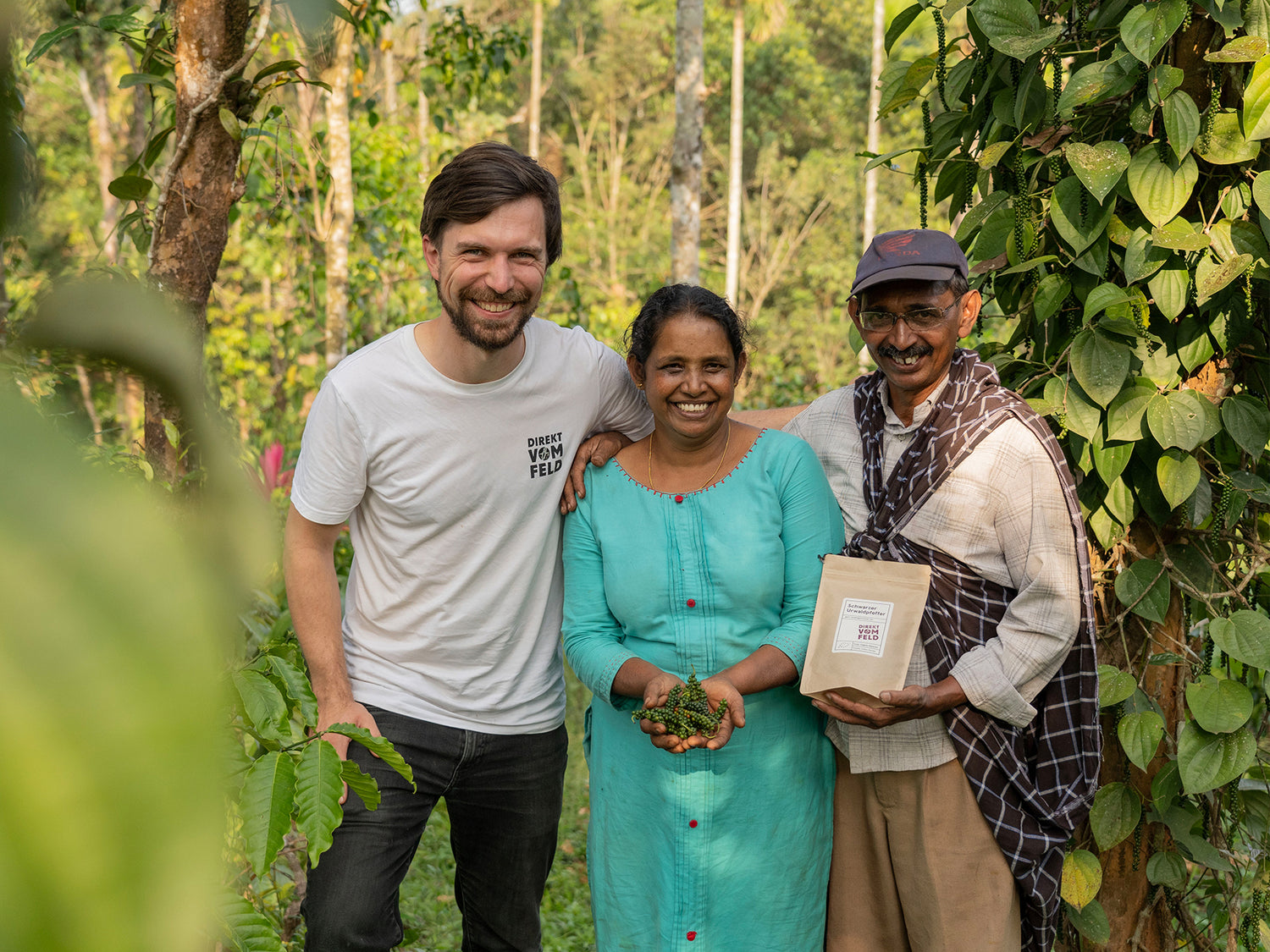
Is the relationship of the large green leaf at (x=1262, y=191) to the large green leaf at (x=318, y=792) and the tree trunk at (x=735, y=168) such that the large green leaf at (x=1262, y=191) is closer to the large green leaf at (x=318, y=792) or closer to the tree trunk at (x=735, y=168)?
the large green leaf at (x=318, y=792)

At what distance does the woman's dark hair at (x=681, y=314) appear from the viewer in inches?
84.4

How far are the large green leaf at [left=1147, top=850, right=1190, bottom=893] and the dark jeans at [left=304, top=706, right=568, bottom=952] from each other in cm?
122

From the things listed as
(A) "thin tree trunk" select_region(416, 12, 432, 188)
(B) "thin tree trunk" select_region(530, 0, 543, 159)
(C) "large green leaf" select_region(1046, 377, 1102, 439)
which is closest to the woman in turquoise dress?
(C) "large green leaf" select_region(1046, 377, 1102, 439)

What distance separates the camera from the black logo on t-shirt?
225 centimetres

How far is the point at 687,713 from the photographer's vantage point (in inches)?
75.3

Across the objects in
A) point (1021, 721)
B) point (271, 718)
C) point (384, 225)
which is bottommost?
point (1021, 721)

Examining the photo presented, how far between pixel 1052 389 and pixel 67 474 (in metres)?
2.16

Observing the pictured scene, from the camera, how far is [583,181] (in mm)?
21250

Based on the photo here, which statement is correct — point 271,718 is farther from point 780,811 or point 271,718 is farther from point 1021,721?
point 1021,721

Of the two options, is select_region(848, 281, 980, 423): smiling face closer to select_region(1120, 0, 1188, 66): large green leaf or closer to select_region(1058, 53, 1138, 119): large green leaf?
select_region(1058, 53, 1138, 119): large green leaf

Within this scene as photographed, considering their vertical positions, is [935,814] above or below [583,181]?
below

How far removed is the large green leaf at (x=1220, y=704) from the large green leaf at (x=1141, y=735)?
0.07 m

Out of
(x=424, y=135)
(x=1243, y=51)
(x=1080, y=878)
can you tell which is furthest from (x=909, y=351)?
(x=424, y=135)

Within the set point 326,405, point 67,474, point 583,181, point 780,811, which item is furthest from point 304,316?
point 583,181
